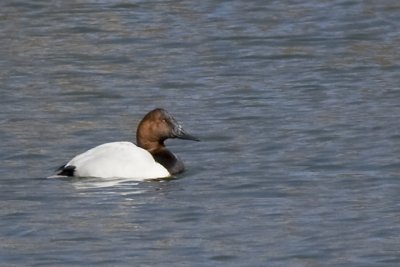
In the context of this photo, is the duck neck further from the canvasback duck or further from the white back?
the white back

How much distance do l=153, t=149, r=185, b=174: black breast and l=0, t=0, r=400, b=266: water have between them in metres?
0.10

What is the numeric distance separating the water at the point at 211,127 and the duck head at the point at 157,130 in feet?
0.84

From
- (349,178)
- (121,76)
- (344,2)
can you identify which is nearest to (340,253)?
(349,178)

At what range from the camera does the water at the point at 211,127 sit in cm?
1055

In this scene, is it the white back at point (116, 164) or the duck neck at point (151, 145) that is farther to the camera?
the duck neck at point (151, 145)

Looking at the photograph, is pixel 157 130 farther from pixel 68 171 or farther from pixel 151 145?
pixel 68 171

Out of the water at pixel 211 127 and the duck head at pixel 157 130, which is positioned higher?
the duck head at pixel 157 130

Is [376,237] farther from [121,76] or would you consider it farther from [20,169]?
[121,76]

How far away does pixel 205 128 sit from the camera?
46.4ft

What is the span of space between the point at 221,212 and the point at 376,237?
1224mm

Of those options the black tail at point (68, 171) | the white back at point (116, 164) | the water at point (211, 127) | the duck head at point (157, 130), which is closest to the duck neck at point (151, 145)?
the duck head at point (157, 130)

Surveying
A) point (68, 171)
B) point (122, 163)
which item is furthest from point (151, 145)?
point (68, 171)

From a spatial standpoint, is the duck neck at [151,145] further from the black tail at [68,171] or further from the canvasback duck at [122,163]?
the black tail at [68,171]

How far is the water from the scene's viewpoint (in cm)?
1055
